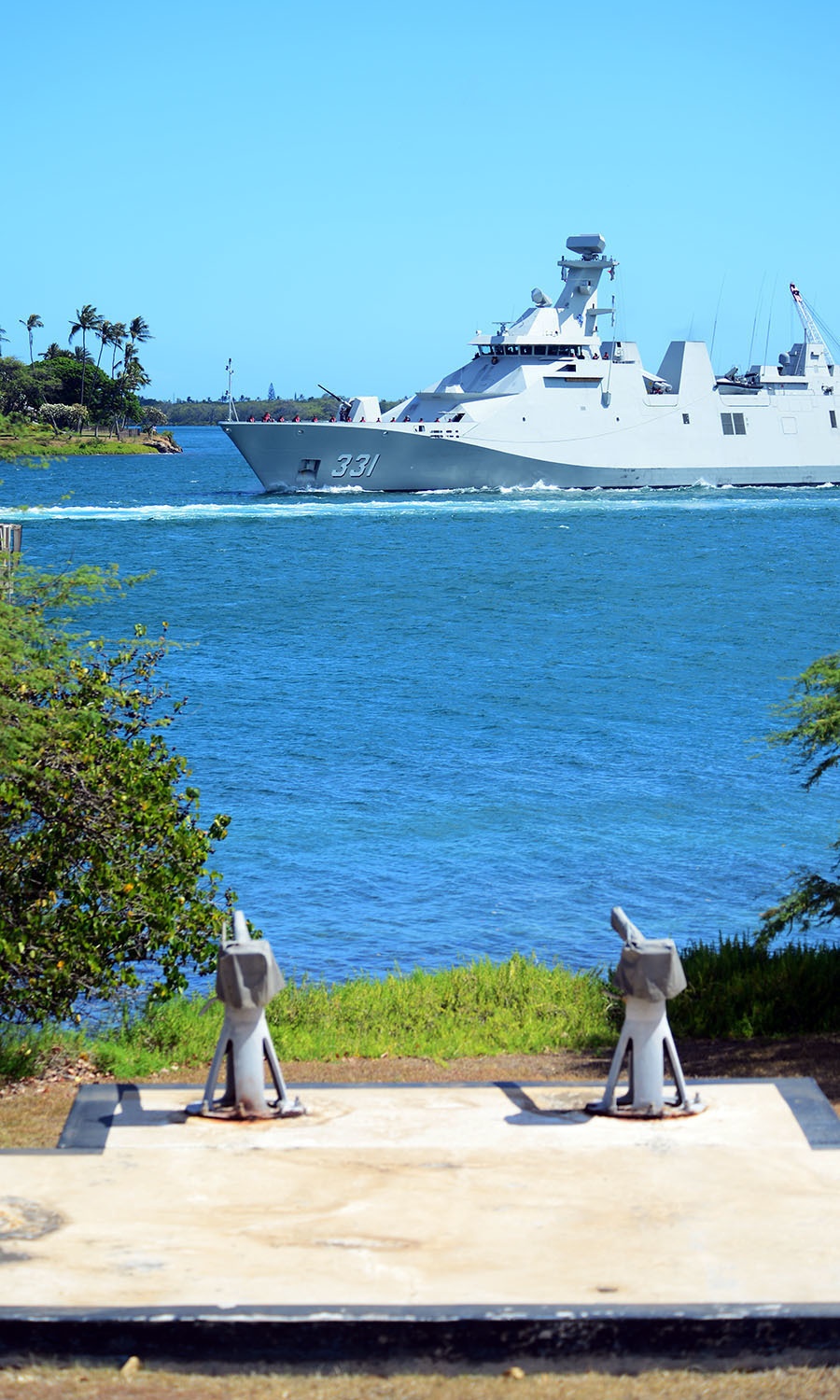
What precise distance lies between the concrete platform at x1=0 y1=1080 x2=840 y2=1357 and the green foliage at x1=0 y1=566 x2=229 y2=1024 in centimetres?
192

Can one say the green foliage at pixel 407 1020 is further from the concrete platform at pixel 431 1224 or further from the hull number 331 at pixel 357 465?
the hull number 331 at pixel 357 465

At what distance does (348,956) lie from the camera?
1227cm

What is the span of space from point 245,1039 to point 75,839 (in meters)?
2.72

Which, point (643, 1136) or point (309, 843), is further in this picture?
point (309, 843)

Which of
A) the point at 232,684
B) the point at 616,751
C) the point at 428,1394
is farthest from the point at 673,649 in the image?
the point at 428,1394

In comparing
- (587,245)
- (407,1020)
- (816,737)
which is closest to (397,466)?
(587,245)

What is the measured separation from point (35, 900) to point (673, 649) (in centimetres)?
2611

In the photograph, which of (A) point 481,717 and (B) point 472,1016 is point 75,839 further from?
(A) point 481,717

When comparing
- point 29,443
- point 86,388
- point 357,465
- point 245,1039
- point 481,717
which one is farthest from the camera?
point 86,388

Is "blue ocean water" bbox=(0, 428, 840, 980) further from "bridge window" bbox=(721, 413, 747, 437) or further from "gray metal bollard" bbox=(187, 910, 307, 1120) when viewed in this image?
"bridge window" bbox=(721, 413, 747, 437)

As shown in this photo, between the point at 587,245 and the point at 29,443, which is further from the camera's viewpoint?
the point at 587,245

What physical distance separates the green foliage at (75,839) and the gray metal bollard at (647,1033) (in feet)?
10.3

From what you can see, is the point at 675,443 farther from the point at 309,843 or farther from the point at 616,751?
the point at 309,843

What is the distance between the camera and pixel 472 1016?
372 inches
